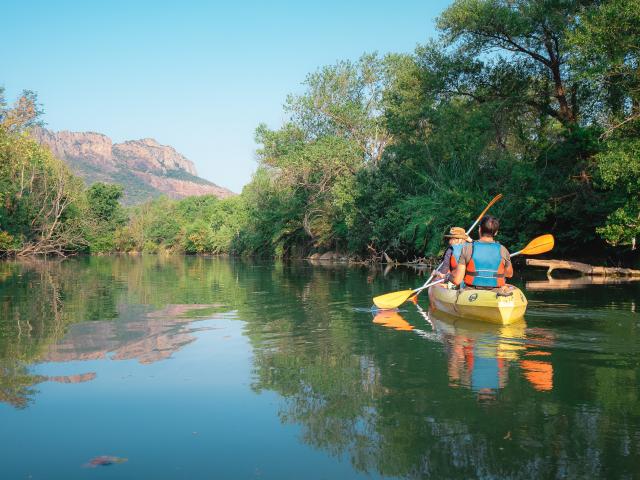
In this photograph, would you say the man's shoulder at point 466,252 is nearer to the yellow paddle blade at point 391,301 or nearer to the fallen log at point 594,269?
the yellow paddle blade at point 391,301

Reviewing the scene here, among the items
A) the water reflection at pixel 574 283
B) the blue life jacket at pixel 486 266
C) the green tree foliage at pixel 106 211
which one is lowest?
the water reflection at pixel 574 283

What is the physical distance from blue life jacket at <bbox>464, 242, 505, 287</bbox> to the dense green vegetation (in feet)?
29.0

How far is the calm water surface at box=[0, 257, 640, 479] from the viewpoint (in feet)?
12.2

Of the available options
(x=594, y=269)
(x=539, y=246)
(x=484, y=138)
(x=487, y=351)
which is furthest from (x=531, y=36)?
(x=487, y=351)

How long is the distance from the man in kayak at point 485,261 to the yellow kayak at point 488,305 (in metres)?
0.21

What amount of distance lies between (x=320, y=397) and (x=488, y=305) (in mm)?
4594

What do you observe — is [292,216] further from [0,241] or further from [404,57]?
[0,241]

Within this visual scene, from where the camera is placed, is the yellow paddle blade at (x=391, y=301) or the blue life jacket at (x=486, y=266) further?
the yellow paddle blade at (x=391, y=301)

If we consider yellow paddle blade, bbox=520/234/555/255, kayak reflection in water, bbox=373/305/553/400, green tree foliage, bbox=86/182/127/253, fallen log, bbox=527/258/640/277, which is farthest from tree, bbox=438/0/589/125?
green tree foliage, bbox=86/182/127/253

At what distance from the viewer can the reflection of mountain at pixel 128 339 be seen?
23.3ft

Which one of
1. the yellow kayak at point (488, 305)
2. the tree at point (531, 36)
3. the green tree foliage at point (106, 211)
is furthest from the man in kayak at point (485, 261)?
the green tree foliage at point (106, 211)

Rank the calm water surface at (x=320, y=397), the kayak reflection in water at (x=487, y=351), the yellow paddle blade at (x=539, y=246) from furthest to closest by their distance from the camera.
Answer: the yellow paddle blade at (x=539, y=246) < the kayak reflection in water at (x=487, y=351) < the calm water surface at (x=320, y=397)

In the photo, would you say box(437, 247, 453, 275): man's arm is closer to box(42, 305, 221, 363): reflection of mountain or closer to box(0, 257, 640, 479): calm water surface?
box(0, 257, 640, 479): calm water surface

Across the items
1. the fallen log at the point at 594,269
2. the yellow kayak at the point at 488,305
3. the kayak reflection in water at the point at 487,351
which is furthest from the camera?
the fallen log at the point at 594,269
